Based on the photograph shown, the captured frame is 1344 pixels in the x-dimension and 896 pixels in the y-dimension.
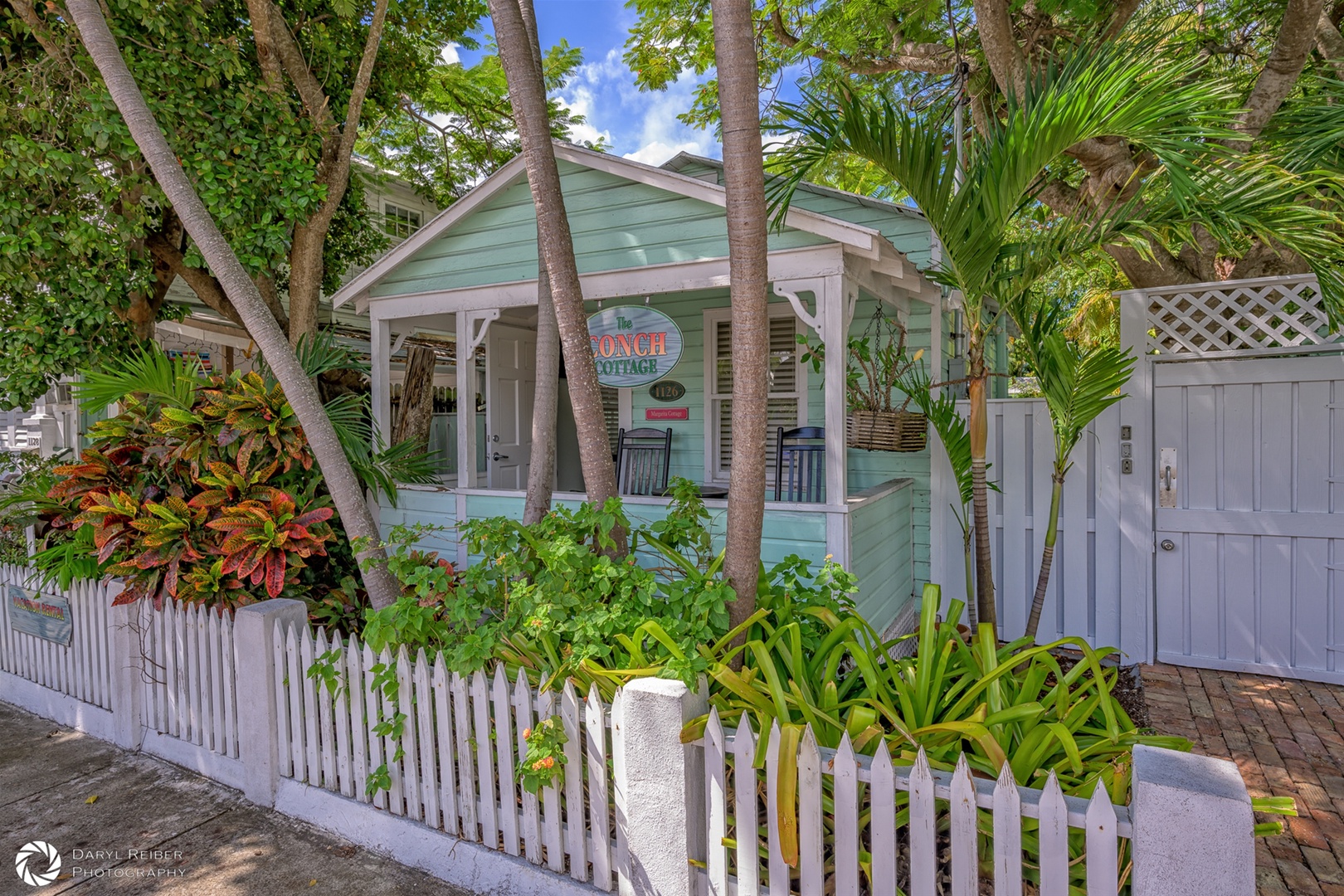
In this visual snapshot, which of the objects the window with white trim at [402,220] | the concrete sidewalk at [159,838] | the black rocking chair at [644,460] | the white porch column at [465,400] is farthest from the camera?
the window with white trim at [402,220]

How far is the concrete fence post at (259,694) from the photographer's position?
133 inches

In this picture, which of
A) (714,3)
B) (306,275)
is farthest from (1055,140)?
(306,275)

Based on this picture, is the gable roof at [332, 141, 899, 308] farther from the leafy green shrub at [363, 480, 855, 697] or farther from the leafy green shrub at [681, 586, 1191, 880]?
the leafy green shrub at [681, 586, 1191, 880]

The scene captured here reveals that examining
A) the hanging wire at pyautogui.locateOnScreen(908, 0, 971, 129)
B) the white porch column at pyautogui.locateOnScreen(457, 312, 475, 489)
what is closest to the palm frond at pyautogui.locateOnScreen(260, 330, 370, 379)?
the white porch column at pyautogui.locateOnScreen(457, 312, 475, 489)

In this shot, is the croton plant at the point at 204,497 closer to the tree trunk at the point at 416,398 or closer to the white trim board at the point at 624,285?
the white trim board at the point at 624,285

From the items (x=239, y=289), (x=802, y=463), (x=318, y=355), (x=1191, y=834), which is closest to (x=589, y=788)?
(x=1191, y=834)

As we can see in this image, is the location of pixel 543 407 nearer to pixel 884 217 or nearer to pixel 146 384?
pixel 146 384

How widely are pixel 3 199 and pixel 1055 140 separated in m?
6.57

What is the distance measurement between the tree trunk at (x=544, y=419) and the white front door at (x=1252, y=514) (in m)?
4.00

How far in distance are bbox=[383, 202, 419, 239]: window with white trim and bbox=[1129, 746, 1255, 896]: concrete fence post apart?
36.9 feet

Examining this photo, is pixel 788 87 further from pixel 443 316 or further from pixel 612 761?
pixel 612 761

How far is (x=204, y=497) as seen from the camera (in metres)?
4.02

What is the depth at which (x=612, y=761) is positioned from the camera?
2.55 metres

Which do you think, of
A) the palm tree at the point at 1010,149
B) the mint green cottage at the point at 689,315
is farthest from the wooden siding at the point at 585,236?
the palm tree at the point at 1010,149
